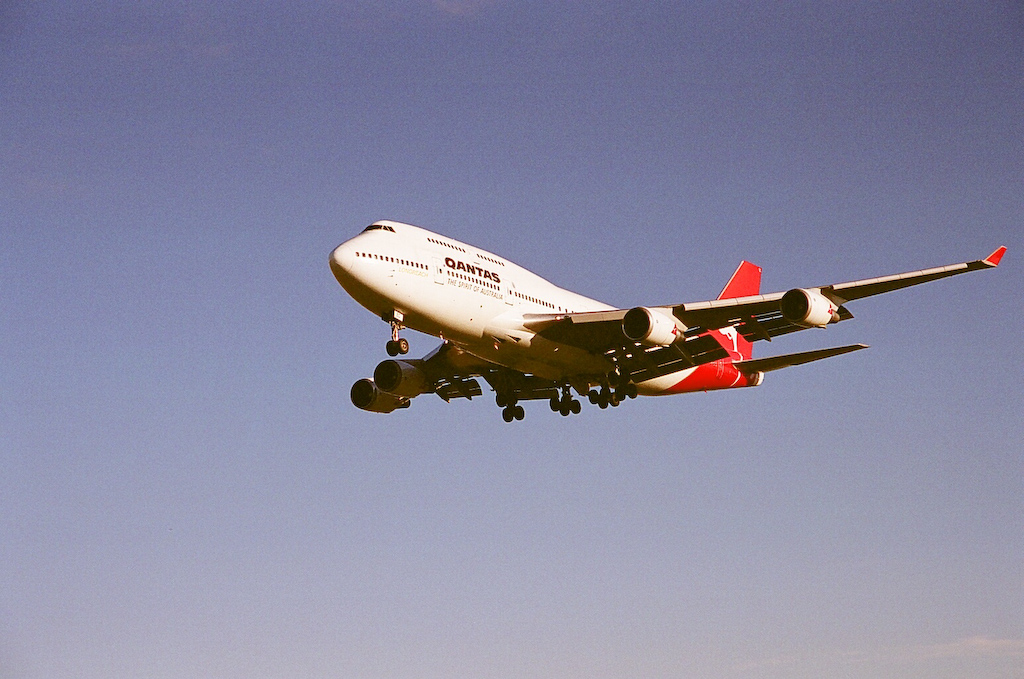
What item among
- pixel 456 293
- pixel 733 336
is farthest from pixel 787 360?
pixel 456 293

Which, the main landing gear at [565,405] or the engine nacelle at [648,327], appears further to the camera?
the main landing gear at [565,405]

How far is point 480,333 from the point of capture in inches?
1420

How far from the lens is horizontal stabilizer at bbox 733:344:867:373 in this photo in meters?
39.1

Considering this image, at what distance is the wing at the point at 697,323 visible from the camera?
3525cm

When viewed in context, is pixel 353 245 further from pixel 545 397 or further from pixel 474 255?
pixel 545 397

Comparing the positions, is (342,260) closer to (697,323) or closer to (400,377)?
(400,377)

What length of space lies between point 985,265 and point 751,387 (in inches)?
576

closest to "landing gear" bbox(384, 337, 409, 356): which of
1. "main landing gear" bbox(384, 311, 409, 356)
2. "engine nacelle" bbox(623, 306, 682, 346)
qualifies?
"main landing gear" bbox(384, 311, 409, 356)

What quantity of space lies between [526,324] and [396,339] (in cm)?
465

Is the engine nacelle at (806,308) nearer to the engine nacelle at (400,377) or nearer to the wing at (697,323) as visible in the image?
the wing at (697,323)

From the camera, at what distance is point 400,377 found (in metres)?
41.8

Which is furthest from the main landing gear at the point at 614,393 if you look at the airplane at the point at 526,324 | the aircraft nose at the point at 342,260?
the aircraft nose at the point at 342,260

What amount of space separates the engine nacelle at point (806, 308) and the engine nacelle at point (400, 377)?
1389 centimetres

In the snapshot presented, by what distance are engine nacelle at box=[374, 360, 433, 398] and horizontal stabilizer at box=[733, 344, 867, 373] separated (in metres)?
12.4
